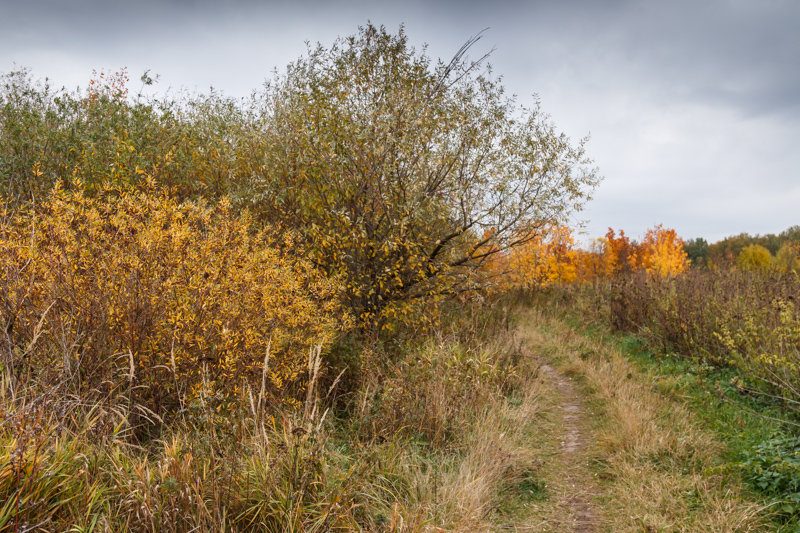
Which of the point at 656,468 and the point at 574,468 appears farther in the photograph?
the point at 574,468

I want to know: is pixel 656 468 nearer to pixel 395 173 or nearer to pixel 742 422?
pixel 742 422

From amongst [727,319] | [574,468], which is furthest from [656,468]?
[727,319]

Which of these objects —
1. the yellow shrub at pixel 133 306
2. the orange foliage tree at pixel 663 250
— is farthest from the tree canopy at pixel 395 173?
the orange foliage tree at pixel 663 250

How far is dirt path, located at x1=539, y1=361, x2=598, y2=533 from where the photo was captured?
13.3ft

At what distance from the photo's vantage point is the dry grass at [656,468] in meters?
3.73

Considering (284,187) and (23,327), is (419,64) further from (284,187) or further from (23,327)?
(23,327)

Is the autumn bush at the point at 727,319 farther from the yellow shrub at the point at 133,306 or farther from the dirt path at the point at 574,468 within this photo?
the yellow shrub at the point at 133,306

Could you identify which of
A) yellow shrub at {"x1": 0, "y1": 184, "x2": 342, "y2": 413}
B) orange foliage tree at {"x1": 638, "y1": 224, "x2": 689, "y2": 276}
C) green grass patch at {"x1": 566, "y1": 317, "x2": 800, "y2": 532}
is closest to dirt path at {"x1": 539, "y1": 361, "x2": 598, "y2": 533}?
green grass patch at {"x1": 566, "y1": 317, "x2": 800, "y2": 532}

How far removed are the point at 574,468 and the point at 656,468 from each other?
0.80 meters

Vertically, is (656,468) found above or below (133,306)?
below

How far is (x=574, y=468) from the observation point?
16.4ft

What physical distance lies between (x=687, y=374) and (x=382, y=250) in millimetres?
5076

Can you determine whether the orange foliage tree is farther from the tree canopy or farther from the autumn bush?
the tree canopy

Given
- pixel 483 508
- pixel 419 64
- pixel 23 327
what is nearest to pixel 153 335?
pixel 23 327
